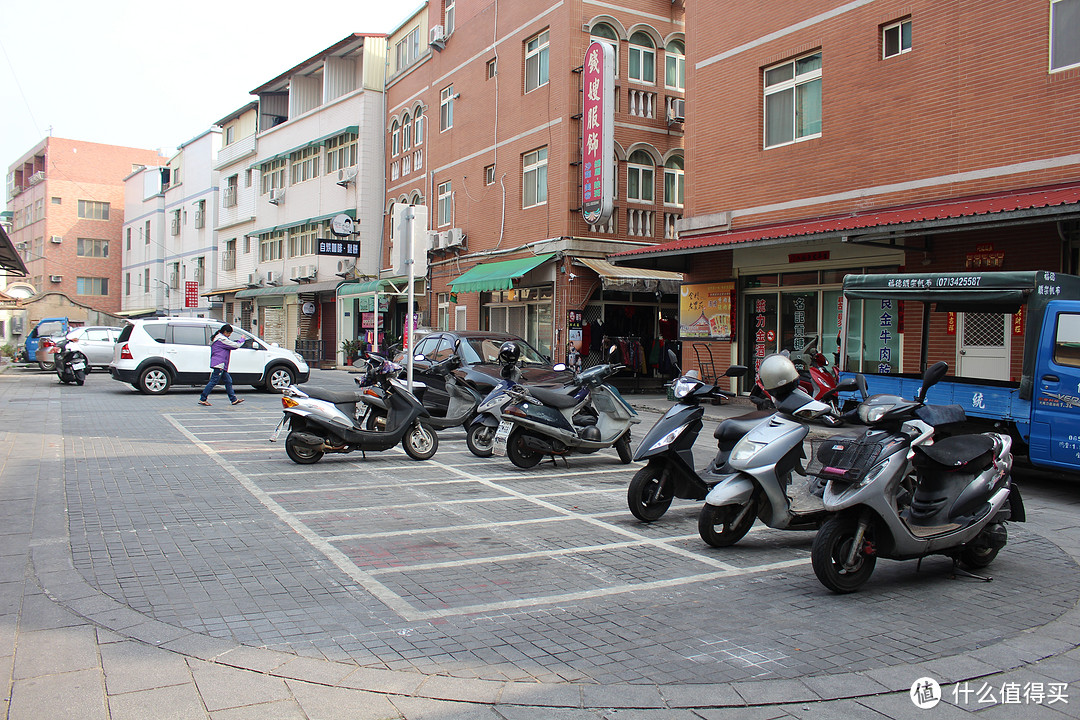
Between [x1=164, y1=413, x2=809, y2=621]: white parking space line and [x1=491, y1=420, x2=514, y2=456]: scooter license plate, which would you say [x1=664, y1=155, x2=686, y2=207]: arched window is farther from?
[x1=491, y1=420, x2=514, y2=456]: scooter license plate

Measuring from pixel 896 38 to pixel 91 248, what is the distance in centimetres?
6860

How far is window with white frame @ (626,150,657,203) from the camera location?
915 inches

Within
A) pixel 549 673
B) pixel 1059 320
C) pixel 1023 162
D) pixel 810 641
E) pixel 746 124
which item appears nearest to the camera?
pixel 549 673

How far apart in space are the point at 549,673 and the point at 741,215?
15142mm

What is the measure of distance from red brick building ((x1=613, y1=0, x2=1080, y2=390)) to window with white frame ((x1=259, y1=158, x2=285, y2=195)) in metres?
28.0

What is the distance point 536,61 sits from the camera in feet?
79.8

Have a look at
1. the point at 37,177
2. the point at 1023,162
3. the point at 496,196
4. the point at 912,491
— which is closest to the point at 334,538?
the point at 912,491

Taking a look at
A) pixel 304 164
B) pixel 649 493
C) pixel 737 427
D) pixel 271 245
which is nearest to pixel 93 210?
pixel 271 245

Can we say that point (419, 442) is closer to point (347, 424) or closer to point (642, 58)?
point (347, 424)

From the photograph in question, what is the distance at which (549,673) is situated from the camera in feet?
12.8

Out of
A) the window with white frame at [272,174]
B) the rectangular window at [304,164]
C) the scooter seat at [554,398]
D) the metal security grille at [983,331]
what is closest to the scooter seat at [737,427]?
the scooter seat at [554,398]

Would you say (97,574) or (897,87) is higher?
(897,87)

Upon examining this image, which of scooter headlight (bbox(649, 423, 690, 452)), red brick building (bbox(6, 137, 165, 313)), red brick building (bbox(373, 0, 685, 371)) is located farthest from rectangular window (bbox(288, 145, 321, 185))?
red brick building (bbox(6, 137, 165, 313))

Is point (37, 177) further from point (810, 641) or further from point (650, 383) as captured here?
point (810, 641)
